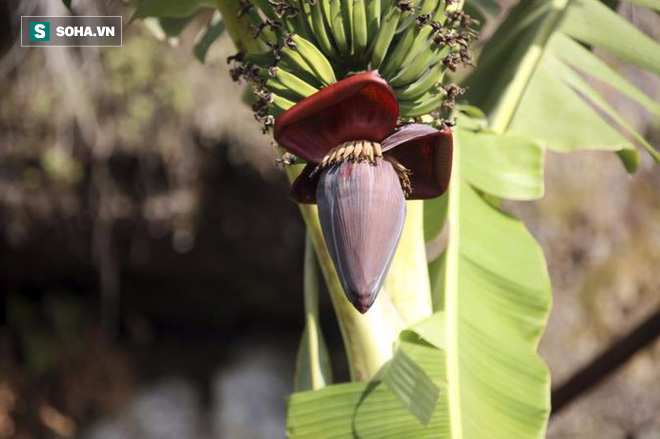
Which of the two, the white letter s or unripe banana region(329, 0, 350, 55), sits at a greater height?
unripe banana region(329, 0, 350, 55)

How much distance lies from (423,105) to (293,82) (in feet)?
0.33

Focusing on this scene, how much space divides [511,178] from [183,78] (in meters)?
1.54

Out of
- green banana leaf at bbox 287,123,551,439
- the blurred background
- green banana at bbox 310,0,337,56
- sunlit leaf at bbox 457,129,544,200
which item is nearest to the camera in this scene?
green banana at bbox 310,0,337,56

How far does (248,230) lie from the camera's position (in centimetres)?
251

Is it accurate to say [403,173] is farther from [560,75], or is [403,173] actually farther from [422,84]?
[560,75]

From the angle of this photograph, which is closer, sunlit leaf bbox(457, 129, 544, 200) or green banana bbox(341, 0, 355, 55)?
green banana bbox(341, 0, 355, 55)

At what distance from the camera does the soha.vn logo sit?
6.68ft

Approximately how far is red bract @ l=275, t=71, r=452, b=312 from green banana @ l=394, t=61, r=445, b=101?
94 mm

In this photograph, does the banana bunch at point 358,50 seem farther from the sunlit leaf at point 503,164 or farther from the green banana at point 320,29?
the sunlit leaf at point 503,164

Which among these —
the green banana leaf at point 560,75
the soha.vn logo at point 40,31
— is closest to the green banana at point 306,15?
the green banana leaf at point 560,75

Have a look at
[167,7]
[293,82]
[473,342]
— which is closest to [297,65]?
[293,82]

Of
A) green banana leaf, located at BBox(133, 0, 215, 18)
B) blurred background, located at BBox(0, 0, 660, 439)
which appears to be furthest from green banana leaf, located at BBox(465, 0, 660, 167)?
blurred background, located at BBox(0, 0, 660, 439)

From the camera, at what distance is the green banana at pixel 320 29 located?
0.62m

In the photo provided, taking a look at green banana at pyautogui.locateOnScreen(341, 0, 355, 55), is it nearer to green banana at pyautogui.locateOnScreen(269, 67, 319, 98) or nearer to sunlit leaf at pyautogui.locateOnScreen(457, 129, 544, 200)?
green banana at pyautogui.locateOnScreen(269, 67, 319, 98)
